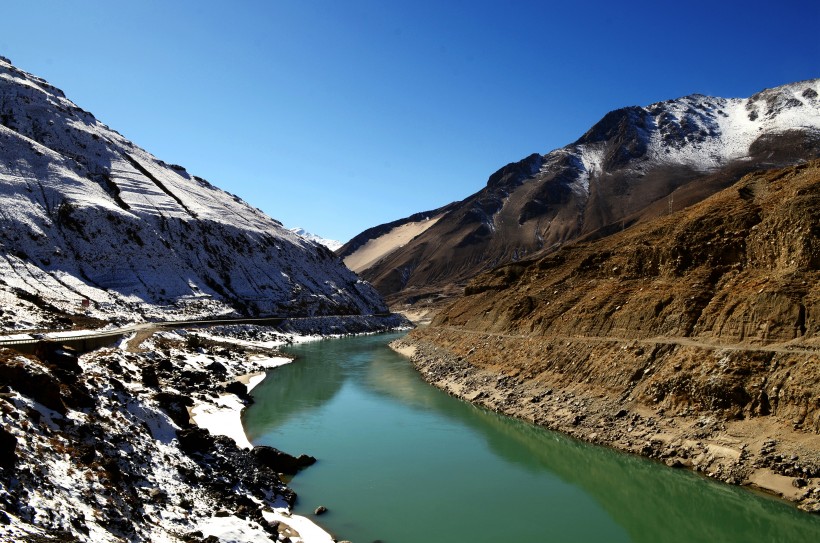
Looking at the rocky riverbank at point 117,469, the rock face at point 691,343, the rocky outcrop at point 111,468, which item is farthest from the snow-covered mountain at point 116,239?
the rock face at point 691,343

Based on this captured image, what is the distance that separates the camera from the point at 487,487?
68.4 ft

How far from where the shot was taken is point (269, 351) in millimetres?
64375

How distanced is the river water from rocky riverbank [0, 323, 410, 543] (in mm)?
2545

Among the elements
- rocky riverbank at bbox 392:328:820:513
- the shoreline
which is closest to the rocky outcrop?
the shoreline

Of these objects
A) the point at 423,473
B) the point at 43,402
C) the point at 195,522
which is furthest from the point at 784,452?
the point at 43,402

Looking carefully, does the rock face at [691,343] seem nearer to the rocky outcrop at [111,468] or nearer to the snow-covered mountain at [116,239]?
the rocky outcrop at [111,468]

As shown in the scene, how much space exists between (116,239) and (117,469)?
73.1 metres

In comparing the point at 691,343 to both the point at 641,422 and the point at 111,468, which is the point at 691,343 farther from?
the point at 111,468

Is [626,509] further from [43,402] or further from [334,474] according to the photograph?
[43,402]

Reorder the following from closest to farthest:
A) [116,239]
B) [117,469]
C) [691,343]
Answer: [117,469]
[691,343]
[116,239]

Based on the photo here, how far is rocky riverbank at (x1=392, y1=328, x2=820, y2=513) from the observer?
59.6ft

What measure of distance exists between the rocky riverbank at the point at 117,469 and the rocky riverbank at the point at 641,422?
1539 cm

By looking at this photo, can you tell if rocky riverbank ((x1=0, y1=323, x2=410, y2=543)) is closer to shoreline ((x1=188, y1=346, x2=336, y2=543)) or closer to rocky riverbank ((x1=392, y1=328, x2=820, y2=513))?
shoreline ((x1=188, y1=346, x2=336, y2=543))

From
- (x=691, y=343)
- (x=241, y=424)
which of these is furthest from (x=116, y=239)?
(x=691, y=343)
